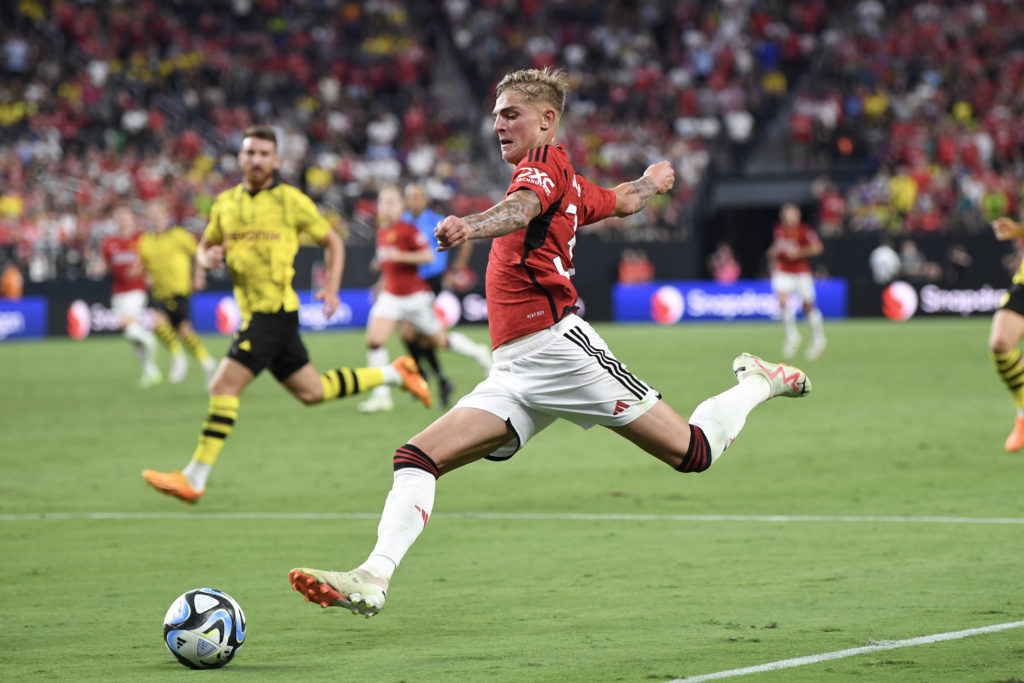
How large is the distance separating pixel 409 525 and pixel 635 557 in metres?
2.69

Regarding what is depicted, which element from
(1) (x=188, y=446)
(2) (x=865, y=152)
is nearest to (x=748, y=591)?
(1) (x=188, y=446)

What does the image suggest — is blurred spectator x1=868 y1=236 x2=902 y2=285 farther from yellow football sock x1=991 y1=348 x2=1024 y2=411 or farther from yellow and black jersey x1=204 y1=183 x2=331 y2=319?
yellow and black jersey x1=204 y1=183 x2=331 y2=319

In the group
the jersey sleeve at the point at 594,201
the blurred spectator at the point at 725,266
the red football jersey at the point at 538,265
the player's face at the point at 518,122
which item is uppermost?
the player's face at the point at 518,122

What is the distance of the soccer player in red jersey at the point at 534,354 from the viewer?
19.4 feet

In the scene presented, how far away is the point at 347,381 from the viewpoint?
1182cm

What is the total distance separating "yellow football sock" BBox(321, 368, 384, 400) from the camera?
11531 mm

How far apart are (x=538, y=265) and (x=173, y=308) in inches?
630

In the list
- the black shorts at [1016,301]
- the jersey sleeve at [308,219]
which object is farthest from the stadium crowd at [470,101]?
the jersey sleeve at [308,219]

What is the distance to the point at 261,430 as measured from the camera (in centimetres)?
1535

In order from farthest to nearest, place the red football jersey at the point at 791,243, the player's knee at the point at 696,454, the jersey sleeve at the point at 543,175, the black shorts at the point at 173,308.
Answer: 1. the red football jersey at the point at 791,243
2. the black shorts at the point at 173,308
3. the player's knee at the point at 696,454
4. the jersey sleeve at the point at 543,175

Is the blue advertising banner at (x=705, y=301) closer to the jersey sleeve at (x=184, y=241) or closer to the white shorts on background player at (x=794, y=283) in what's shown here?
the white shorts on background player at (x=794, y=283)

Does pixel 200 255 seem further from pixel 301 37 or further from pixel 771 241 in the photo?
pixel 301 37

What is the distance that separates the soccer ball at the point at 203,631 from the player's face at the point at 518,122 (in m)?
2.22

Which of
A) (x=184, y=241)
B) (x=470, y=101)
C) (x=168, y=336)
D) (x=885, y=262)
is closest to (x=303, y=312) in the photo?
(x=184, y=241)
